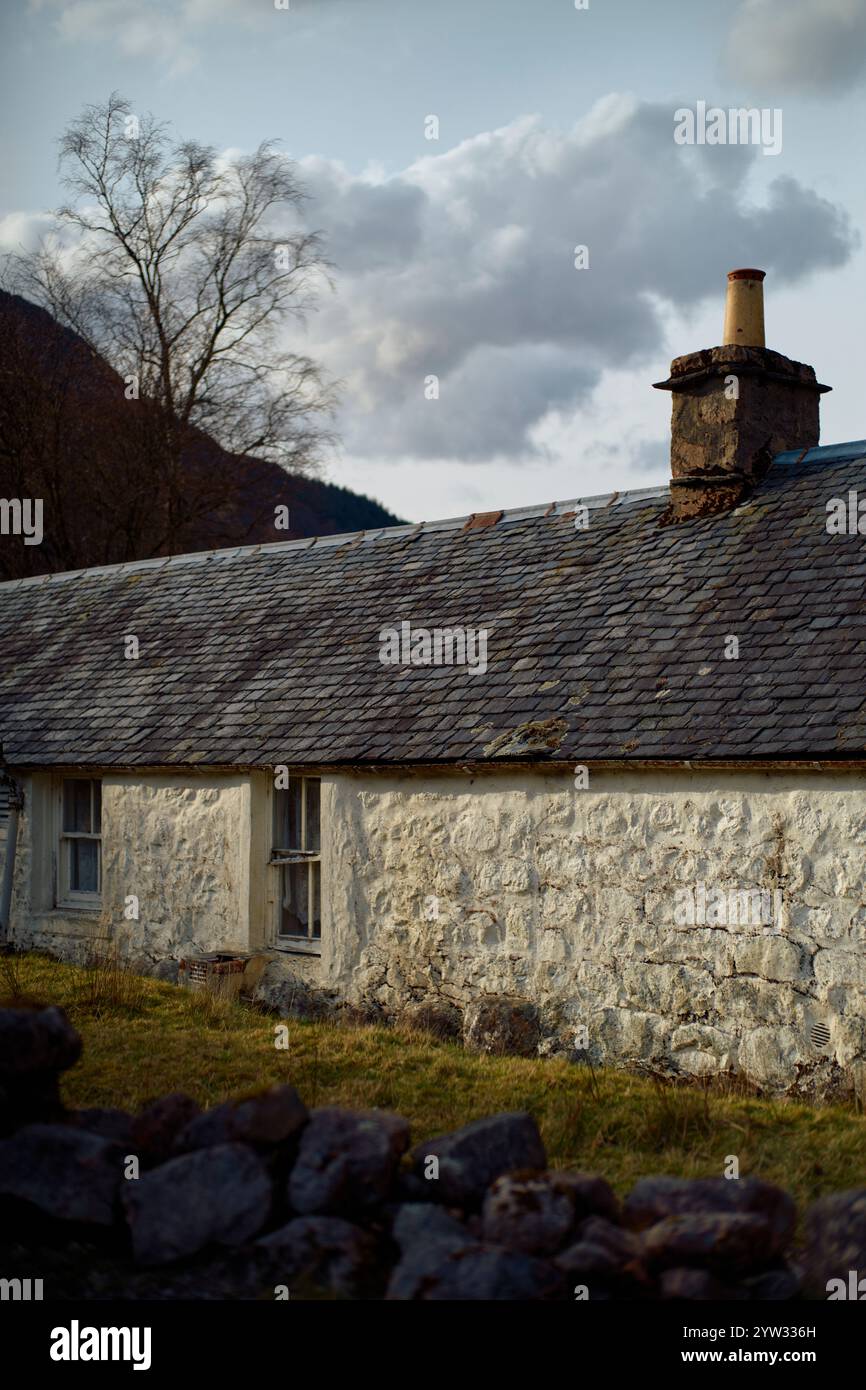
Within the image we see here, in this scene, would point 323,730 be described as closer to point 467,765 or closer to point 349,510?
point 467,765

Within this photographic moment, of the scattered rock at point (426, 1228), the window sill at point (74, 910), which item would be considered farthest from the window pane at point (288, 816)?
the scattered rock at point (426, 1228)

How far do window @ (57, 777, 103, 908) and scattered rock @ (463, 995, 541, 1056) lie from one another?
16.9 feet

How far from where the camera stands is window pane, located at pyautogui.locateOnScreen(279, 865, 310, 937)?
36.9 feet

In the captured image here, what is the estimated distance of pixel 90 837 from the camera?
12938 millimetres

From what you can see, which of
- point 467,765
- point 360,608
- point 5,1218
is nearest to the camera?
point 5,1218

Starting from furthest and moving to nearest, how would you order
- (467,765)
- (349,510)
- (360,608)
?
(349,510) → (360,608) → (467,765)

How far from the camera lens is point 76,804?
13.3m

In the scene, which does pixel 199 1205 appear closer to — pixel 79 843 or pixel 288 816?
pixel 288 816

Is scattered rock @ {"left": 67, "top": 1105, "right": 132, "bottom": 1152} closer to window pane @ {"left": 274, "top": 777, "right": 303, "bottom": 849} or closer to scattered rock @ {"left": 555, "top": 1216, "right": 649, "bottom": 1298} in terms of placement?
scattered rock @ {"left": 555, "top": 1216, "right": 649, "bottom": 1298}

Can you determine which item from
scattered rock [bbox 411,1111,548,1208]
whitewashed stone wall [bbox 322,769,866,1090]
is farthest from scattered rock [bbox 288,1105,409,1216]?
whitewashed stone wall [bbox 322,769,866,1090]

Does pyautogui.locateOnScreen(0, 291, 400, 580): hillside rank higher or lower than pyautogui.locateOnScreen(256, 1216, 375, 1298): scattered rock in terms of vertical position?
higher

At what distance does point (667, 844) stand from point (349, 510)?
161 ft

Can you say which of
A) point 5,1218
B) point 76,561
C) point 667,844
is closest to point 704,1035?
point 667,844
